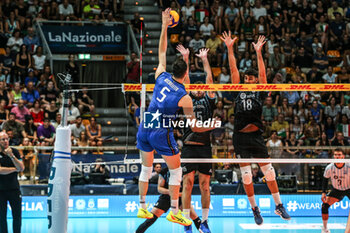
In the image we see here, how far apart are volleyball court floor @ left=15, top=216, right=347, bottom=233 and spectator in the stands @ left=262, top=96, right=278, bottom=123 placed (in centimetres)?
300

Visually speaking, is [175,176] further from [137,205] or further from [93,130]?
[93,130]

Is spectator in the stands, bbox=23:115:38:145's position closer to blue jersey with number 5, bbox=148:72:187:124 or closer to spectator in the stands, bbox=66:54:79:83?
spectator in the stands, bbox=66:54:79:83

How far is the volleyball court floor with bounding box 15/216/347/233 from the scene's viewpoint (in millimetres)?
12219

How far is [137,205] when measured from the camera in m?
14.5

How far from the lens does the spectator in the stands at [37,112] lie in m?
16.1

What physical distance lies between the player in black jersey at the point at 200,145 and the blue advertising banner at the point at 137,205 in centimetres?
529

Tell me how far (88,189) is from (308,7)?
39.9 feet

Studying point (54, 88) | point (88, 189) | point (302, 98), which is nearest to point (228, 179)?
point (302, 98)

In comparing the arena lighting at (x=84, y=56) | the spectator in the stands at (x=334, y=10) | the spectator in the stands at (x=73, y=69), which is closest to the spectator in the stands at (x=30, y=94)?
the spectator in the stands at (x=73, y=69)

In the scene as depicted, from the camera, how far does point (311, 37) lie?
63.1ft

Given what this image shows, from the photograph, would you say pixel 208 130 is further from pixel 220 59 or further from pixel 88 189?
pixel 220 59

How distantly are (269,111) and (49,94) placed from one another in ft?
28.1

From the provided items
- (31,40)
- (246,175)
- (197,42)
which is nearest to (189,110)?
(246,175)

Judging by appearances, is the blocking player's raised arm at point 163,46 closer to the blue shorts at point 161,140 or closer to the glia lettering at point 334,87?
the blue shorts at point 161,140
